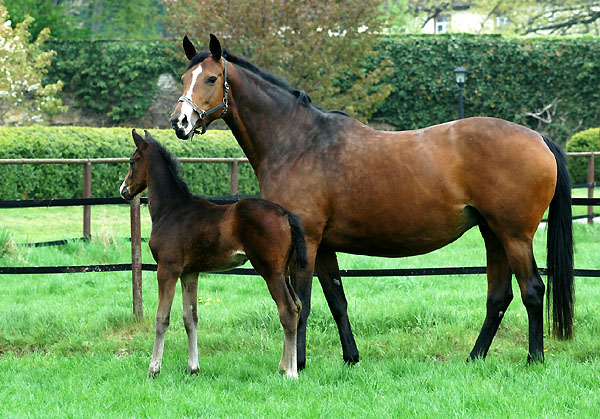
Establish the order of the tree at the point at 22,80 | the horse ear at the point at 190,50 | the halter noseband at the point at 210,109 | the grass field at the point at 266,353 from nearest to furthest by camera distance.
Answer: the grass field at the point at 266,353
the halter noseband at the point at 210,109
the horse ear at the point at 190,50
the tree at the point at 22,80

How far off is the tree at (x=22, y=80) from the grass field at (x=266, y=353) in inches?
424

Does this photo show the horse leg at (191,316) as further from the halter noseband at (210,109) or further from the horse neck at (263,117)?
the halter noseband at (210,109)

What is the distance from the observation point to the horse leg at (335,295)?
542 centimetres

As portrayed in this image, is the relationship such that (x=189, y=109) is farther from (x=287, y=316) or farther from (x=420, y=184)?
(x=420, y=184)

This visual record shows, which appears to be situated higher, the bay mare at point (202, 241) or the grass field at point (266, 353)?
the bay mare at point (202, 241)

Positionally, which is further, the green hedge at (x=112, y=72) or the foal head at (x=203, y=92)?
the green hedge at (x=112, y=72)

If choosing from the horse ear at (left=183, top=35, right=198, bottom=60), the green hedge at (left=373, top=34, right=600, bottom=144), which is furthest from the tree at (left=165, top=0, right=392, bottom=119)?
the horse ear at (left=183, top=35, right=198, bottom=60)

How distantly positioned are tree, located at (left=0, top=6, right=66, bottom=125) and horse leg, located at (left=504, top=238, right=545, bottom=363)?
16013 mm

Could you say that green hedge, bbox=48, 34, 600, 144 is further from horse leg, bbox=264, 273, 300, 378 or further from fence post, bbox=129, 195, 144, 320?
horse leg, bbox=264, 273, 300, 378

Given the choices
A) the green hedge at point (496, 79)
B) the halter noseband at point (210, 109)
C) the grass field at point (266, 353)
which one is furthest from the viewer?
the green hedge at point (496, 79)

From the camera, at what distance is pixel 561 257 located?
5410mm

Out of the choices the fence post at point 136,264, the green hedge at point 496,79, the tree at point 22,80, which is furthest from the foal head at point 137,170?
the green hedge at point 496,79


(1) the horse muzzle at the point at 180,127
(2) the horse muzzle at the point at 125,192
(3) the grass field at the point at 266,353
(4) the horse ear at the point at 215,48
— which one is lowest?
(3) the grass field at the point at 266,353

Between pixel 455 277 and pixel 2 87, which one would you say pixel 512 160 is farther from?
pixel 2 87
